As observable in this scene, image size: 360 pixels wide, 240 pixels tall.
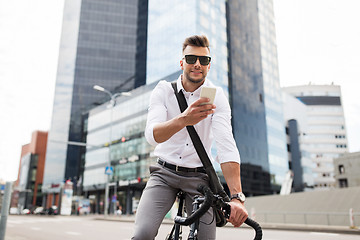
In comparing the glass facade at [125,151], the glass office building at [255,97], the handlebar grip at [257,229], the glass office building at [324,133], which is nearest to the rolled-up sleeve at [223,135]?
the handlebar grip at [257,229]

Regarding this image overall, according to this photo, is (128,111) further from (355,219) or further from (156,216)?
(156,216)

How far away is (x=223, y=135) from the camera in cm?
225

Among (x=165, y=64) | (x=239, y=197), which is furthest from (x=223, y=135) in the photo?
(x=165, y=64)

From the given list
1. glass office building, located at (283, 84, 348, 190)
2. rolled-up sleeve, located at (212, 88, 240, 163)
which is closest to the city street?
rolled-up sleeve, located at (212, 88, 240, 163)

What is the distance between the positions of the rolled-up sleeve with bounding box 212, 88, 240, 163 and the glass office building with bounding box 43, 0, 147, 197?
87341 millimetres

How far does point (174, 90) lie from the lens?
90.7 inches

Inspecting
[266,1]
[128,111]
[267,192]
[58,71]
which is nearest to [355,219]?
[267,192]

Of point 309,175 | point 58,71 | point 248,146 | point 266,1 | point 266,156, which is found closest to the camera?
point 248,146

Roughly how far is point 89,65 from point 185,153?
310ft

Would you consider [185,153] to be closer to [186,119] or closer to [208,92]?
[186,119]

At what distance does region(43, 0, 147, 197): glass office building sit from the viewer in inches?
3541

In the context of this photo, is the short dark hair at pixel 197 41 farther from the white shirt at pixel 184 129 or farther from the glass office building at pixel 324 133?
the glass office building at pixel 324 133

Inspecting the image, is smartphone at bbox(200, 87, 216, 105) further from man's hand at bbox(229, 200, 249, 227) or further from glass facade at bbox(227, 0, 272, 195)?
Result: glass facade at bbox(227, 0, 272, 195)

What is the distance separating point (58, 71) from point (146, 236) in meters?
105
